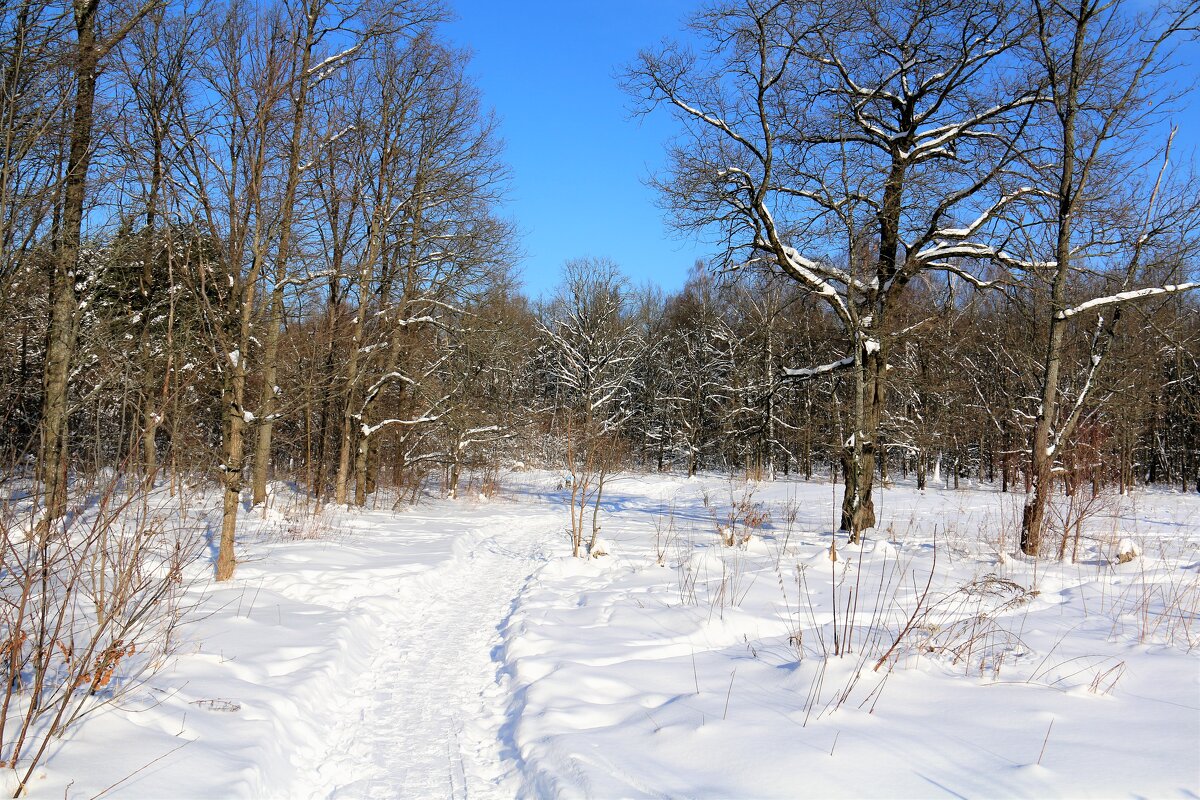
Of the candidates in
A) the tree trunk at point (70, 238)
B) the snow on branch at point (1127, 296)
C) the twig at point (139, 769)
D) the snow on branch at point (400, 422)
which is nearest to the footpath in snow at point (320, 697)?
the twig at point (139, 769)

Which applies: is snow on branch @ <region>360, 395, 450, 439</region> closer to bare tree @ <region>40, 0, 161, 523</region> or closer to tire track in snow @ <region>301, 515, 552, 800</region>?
bare tree @ <region>40, 0, 161, 523</region>

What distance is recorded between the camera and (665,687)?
4664 mm

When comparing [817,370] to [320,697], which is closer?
[320,697]

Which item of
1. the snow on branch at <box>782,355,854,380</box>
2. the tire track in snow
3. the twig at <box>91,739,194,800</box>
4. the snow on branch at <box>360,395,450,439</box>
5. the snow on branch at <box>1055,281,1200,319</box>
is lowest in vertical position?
the tire track in snow

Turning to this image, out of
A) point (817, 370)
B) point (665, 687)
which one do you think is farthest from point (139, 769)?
point (817, 370)

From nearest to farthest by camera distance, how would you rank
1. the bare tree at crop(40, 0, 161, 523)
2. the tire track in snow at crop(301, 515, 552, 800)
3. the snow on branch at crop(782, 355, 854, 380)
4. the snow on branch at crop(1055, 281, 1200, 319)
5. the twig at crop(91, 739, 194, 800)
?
the twig at crop(91, 739, 194, 800) < the tire track in snow at crop(301, 515, 552, 800) < the bare tree at crop(40, 0, 161, 523) < the snow on branch at crop(1055, 281, 1200, 319) < the snow on branch at crop(782, 355, 854, 380)

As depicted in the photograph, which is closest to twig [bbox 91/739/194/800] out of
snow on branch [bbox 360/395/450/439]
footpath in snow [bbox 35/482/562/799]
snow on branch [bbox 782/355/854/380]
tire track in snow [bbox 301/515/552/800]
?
footpath in snow [bbox 35/482/562/799]

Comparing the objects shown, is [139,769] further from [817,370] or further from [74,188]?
[817,370]

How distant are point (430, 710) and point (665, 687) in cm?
162

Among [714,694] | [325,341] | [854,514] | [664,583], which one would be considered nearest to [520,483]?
[325,341]

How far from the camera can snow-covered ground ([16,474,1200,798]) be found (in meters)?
3.31

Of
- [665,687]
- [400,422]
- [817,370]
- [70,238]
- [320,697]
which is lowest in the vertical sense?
[320,697]

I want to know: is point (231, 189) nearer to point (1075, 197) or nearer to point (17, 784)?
point (17, 784)

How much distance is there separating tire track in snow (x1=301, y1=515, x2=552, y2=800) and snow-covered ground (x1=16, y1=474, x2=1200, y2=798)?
0.07 ft
